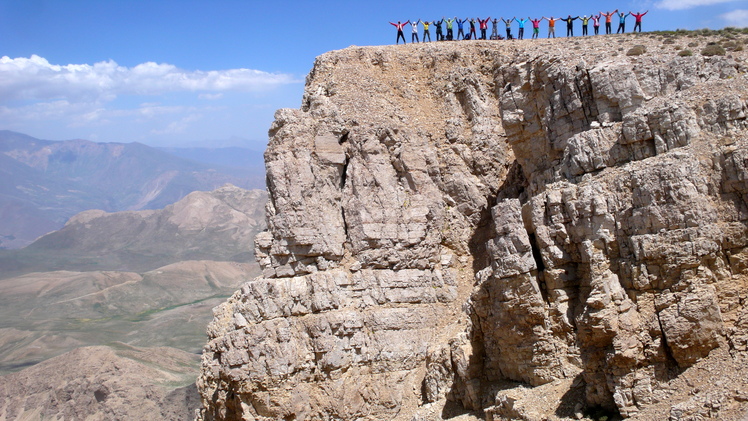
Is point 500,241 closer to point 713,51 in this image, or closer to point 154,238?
point 713,51

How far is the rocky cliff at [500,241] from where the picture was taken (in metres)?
21.1

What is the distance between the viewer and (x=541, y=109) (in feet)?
102

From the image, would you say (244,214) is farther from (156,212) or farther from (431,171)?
(431,171)

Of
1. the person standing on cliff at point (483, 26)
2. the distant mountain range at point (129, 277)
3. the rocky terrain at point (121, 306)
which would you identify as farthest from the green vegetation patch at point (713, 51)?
the distant mountain range at point (129, 277)

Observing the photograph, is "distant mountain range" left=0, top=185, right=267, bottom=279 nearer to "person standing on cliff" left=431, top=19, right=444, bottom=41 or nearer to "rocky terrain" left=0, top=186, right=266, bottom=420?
"rocky terrain" left=0, top=186, right=266, bottom=420

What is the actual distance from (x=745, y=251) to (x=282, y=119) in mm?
21960

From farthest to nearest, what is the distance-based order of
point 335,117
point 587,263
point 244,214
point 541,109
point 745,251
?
point 244,214
point 335,117
point 541,109
point 587,263
point 745,251

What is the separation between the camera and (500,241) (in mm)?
26297

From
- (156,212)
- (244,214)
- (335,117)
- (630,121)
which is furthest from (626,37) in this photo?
(156,212)

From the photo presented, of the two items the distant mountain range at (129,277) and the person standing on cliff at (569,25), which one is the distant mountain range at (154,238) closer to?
the distant mountain range at (129,277)

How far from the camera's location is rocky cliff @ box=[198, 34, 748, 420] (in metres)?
21.1

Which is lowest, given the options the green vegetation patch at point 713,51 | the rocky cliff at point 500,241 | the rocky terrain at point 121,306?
the rocky terrain at point 121,306

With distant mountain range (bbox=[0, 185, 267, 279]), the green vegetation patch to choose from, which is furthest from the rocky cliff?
distant mountain range (bbox=[0, 185, 267, 279])

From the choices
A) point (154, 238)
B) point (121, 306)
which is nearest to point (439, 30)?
point (121, 306)
